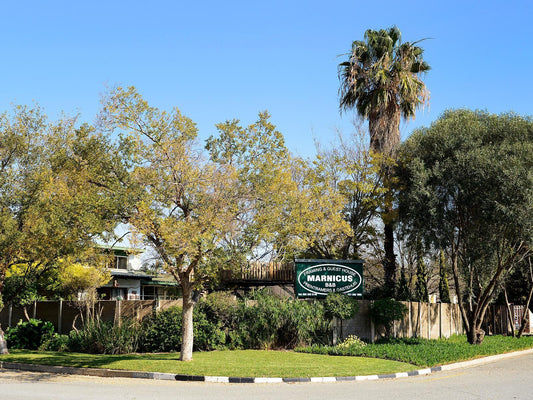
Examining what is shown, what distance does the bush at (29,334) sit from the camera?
2347 cm

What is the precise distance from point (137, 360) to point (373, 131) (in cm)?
1797

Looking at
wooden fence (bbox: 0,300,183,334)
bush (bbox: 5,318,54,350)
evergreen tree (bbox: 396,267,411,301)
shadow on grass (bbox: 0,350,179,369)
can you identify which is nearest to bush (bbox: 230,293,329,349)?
wooden fence (bbox: 0,300,183,334)

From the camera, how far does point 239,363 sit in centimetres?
1711

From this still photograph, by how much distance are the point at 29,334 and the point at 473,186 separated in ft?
64.7

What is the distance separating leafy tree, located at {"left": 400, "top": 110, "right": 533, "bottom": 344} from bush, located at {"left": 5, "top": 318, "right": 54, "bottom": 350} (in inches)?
643

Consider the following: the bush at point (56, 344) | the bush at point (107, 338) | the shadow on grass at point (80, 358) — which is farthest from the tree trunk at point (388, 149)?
the bush at point (56, 344)

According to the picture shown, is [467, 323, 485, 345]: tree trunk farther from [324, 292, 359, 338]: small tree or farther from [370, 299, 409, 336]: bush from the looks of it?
[324, 292, 359, 338]: small tree

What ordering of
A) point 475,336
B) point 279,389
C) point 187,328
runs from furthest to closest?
point 475,336, point 187,328, point 279,389

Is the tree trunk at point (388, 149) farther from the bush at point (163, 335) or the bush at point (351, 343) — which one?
the bush at point (163, 335)

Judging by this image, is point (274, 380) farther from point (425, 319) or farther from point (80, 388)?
point (425, 319)

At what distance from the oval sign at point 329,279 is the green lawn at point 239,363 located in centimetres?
417

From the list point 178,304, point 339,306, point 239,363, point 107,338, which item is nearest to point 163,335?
point 178,304

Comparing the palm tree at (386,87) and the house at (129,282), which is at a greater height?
the palm tree at (386,87)

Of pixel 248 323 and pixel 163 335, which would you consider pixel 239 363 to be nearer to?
pixel 163 335
